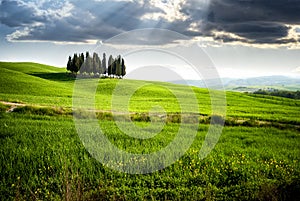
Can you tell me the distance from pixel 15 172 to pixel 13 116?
1209cm

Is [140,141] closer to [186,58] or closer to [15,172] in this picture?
[186,58]

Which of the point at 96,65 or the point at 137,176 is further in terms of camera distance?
the point at 96,65

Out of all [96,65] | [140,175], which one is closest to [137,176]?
[140,175]

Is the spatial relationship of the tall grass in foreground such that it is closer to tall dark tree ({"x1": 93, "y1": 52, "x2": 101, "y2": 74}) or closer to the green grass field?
the green grass field

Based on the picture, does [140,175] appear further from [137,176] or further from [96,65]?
[96,65]

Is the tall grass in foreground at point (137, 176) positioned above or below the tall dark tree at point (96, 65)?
below

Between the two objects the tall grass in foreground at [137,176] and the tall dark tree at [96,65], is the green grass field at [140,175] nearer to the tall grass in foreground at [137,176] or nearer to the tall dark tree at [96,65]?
the tall grass in foreground at [137,176]

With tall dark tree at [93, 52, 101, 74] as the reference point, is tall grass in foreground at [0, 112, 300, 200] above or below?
below

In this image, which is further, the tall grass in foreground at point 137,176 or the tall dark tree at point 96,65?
the tall dark tree at point 96,65

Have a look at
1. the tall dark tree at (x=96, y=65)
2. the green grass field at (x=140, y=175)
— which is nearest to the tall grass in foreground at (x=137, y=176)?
the green grass field at (x=140, y=175)

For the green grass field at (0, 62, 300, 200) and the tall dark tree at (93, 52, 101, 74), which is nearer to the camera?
the green grass field at (0, 62, 300, 200)

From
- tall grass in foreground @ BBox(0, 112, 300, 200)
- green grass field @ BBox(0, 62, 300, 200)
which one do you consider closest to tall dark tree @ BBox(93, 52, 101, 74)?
green grass field @ BBox(0, 62, 300, 200)

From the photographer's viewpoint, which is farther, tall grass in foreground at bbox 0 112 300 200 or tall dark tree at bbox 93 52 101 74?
tall dark tree at bbox 93 52 101 74

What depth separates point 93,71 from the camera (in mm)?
104562
